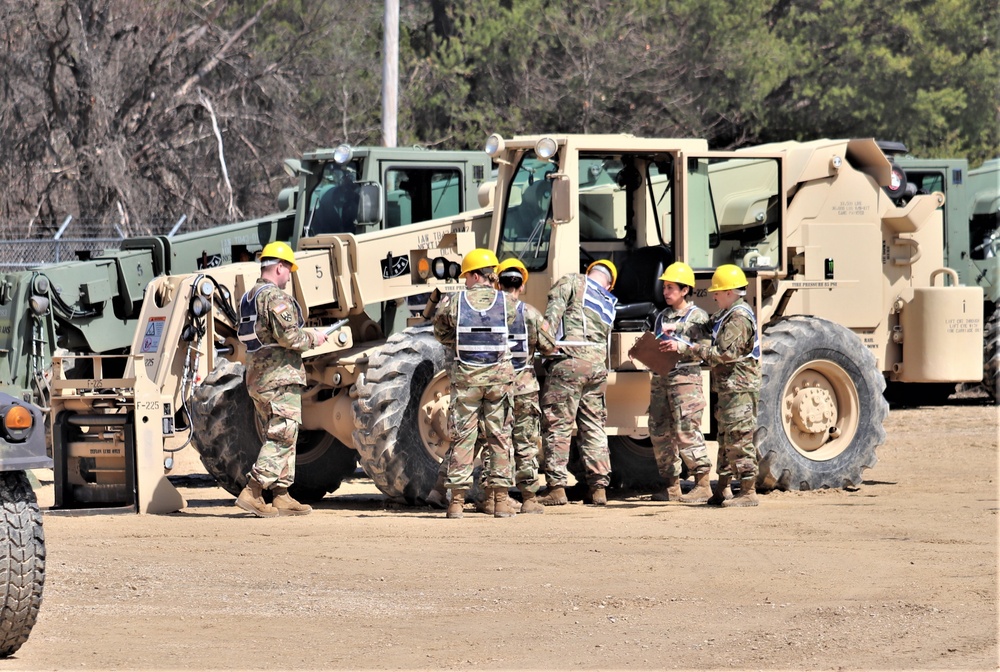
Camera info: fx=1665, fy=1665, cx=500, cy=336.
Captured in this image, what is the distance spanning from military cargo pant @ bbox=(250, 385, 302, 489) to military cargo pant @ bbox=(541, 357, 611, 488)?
1.76 m

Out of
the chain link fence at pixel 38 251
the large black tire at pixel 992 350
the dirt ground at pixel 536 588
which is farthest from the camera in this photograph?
the chain link fence at pixel 38 251

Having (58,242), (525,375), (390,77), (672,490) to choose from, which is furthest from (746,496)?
(390,77)

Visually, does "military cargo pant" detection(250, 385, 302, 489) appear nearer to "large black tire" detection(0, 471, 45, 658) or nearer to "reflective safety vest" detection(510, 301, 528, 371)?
"reflective safety vest" detection(510, 301, 528, 371)

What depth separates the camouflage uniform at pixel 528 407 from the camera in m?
11.5

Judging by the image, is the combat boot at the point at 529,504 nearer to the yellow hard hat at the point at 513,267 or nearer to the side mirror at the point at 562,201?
the yellow hard hat at the point at 513,267

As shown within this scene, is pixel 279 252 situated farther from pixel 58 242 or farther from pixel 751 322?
pixel 58 242

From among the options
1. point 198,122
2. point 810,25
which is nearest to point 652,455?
point 198,122

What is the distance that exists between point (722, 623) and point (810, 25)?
2191cm

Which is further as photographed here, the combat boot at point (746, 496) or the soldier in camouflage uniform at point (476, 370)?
Answer: the combat boot at point (746, 496)

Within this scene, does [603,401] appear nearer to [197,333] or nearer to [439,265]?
[439,265]

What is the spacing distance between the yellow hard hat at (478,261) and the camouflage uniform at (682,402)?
1.42 meters

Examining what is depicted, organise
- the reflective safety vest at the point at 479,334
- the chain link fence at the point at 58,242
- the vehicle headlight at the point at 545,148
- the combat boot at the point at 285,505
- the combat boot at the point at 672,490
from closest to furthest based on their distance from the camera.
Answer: the reflective safety vest at the point at 479,334
the combat boot at the point at 285,505
the vehicle headlight at the point at 545,148
the combat boot at the point at 672,490
the chain link fence at the point at 58,242

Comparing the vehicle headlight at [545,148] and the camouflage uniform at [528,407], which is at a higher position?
the vehicle headlight at [545,148]

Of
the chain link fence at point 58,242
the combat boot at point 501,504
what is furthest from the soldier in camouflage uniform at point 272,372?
the chain link fence at point 58,242
